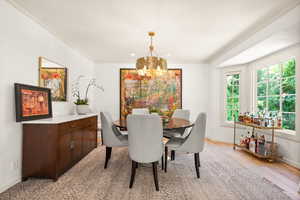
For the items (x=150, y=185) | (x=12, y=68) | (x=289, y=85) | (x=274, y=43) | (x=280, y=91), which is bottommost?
(x=150, y=185)

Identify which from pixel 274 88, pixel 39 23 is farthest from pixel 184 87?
pixel 39 23

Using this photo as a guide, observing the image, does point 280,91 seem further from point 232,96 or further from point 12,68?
point 12,68

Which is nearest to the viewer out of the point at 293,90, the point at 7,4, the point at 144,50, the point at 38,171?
the point at 7,4

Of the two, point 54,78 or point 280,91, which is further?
point 280,91

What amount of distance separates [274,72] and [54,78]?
14.6 feet

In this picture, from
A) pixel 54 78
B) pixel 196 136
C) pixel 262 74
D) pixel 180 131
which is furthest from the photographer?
pixel 262 74

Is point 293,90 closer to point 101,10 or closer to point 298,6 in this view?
point 298,6

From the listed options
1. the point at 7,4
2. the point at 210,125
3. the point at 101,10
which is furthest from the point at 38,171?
the point at 210,125

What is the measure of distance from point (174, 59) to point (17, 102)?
377 cm

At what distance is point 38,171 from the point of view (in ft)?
7.18

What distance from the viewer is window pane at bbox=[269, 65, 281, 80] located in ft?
10.7

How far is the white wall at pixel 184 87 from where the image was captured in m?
4.89

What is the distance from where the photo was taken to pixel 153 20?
2473mm

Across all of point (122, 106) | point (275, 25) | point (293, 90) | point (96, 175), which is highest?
point (275, 25)
